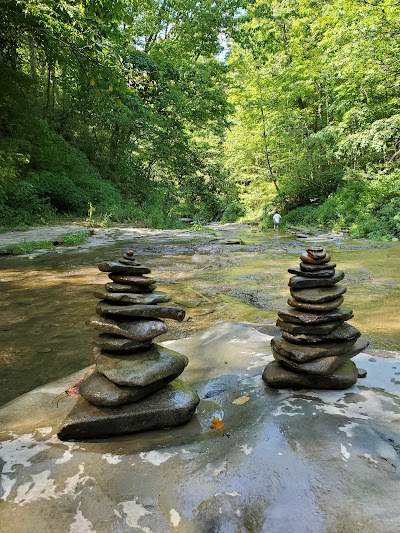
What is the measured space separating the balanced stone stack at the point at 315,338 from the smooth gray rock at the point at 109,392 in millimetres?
773

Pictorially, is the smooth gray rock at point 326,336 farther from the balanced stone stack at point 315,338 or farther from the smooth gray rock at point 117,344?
the smooth gray rock at point 117,344

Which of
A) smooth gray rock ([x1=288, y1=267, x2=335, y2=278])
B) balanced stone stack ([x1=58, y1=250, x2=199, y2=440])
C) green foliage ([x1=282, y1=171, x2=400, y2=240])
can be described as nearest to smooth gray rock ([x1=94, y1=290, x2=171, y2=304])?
balanced stone stack ([x1=58, y1=250, x2=199, y2=440])

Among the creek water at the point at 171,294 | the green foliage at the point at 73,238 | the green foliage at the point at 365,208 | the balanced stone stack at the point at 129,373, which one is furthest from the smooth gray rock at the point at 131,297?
the green foliage at the point at 365,208

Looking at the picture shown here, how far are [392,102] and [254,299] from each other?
14.2 meters

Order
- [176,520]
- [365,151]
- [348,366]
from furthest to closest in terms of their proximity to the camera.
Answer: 1. [365,151]
2. [348,366]
3. [176,520]

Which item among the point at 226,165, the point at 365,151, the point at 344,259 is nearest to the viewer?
the point at 344,259

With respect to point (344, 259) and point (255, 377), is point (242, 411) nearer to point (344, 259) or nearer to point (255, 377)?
point (255, 377)

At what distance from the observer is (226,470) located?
1.52m

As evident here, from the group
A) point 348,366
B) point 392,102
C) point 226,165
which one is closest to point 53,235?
point 348,366

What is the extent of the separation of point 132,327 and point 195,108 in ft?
52.4

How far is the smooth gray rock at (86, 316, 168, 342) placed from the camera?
210 cm

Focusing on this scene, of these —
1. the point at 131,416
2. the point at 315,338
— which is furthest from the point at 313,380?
the point at 131,416

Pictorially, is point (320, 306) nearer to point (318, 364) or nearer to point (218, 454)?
point (318, 364)

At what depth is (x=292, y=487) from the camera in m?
1.41
